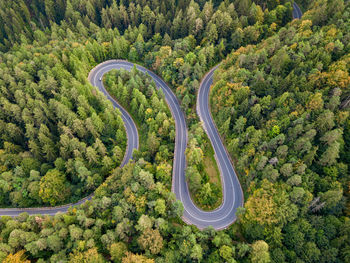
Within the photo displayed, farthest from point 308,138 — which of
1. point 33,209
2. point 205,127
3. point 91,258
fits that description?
point 33,209

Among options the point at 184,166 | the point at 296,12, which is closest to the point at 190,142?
the point at 184,166

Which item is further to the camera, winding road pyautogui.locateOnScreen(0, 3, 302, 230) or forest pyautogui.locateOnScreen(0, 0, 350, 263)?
winding road pyautogui.locateOnScreen(0, 3, 302, 230)

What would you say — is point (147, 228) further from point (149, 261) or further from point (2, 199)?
point (2, 199)

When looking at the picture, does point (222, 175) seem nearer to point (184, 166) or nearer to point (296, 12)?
point (184, 166)

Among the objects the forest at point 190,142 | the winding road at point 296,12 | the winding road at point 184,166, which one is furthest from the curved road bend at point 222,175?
the winding road at point 296,12

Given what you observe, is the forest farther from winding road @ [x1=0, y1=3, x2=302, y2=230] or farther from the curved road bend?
the curved road bend

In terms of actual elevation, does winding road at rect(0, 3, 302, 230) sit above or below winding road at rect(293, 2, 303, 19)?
below

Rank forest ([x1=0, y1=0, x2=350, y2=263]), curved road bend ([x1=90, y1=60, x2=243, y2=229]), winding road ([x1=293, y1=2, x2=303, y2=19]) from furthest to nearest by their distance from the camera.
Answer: winding road ([x1=293, y1=2, x2=303, y2=19]), curved road bend ([x1=90, y1=60, x2=243, y2=229]), forest ([x1=0, y1=0, x2=350, y2=263])

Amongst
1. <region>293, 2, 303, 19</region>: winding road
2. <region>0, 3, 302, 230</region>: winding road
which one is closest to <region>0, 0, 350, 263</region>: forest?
<region>0, 3, 302, 230</region>: winding road

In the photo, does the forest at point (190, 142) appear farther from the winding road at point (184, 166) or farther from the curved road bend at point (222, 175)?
the curved road bend at point (222, 175)
